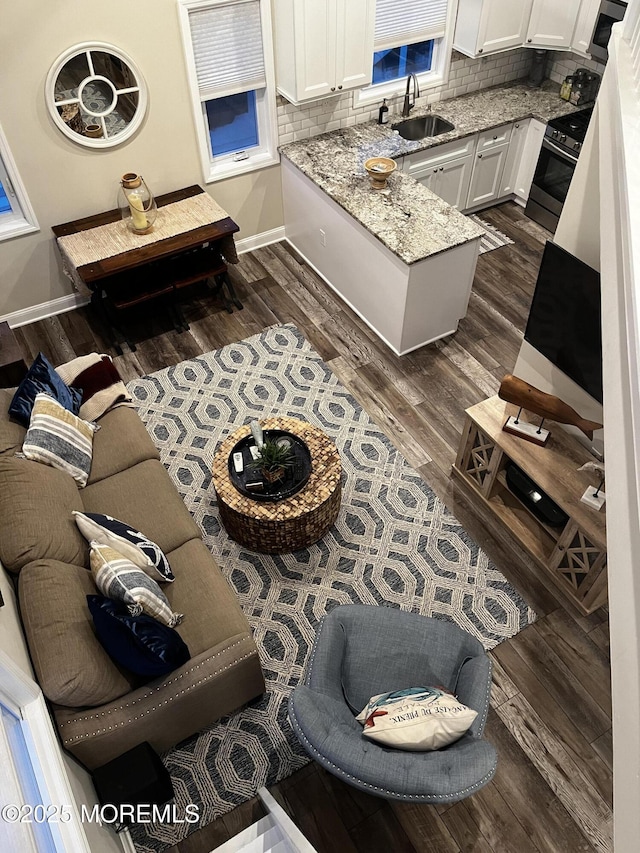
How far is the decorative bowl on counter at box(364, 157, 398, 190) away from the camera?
Result: 15.1 ft

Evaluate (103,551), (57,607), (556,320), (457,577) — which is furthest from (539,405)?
(57,607)

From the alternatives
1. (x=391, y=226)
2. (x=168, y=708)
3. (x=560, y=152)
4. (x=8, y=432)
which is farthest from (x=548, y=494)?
(x=560, y=152)

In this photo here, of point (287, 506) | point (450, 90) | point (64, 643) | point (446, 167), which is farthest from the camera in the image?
point (450, 90)

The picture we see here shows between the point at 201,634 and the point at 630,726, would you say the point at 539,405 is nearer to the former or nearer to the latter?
the point at 201,634

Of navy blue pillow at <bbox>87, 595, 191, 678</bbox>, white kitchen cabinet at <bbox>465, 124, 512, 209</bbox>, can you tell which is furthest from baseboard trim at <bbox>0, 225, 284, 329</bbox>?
white kitchen cabinet at <bbox>465, 124, 512, 209</bbox>

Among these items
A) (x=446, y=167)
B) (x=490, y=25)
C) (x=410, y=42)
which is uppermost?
(x=490, y=25)

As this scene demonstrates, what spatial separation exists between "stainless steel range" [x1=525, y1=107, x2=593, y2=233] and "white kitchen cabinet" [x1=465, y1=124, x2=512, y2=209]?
1.06ft

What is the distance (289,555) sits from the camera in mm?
3629

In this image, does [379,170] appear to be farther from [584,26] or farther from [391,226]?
[584,26]

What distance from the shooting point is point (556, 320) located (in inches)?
124

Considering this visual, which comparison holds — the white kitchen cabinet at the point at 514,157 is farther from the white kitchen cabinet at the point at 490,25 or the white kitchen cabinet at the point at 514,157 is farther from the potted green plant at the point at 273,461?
the potted green plant at the point at 273,461

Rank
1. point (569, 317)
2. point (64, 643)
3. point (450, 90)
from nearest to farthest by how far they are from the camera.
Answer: point (64, 643)
point (569, 317)
point (450, 90)

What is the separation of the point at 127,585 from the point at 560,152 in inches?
192

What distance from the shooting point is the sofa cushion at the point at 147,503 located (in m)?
3.18
